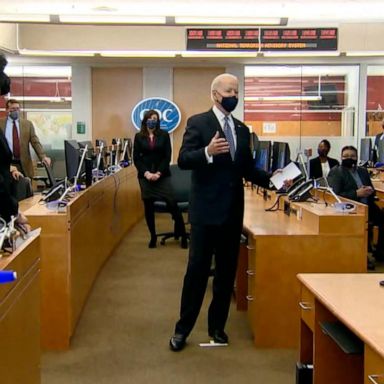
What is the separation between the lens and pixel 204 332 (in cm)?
439

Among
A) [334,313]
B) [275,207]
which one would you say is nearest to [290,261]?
[275,207]

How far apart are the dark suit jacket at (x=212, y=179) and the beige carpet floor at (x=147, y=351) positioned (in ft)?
2.83

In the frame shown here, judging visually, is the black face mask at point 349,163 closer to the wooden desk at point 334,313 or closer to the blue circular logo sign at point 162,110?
the wooden desk at point 334,313

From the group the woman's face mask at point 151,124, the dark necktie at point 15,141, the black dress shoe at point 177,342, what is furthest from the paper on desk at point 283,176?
the dark necktie at point 15,141

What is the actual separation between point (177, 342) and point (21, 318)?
1.72 metres

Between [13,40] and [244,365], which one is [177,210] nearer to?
[244,365]

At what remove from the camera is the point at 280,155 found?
5.54 meters

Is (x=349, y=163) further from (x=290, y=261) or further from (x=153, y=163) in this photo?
(x=290, y=261)

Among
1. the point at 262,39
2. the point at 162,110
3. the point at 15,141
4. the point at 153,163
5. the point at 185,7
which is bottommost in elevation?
the point at 153,163

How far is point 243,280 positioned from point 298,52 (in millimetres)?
4914

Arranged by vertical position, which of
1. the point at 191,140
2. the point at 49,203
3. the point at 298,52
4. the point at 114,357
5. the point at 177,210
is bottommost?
the point at 114,357

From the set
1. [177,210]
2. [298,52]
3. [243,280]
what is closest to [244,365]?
[243,280]

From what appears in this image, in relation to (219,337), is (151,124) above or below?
above

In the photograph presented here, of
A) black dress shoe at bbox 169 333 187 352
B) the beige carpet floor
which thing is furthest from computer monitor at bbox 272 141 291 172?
black dress shoe at bbox 169 333 187 352
